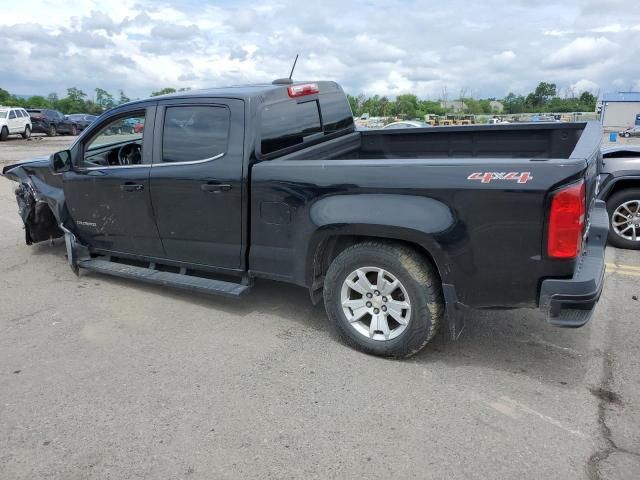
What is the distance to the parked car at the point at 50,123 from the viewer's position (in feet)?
105

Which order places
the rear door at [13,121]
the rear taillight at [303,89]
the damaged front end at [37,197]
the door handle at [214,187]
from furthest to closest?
the rear door at [13,121] → the damaged front end at [37,197] → the rear taillight at [303,89] → the door handle at [214,187]

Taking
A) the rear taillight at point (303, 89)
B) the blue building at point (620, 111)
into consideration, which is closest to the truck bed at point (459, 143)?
the rear taillight at point (303, 89)

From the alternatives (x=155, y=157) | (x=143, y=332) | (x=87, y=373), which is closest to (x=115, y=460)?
(x=87, y=373)

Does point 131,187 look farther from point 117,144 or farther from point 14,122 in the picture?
point 14,122

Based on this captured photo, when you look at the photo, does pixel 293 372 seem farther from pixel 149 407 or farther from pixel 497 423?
pixel 497 423

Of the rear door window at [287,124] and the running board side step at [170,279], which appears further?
the running board side step at [170,279]

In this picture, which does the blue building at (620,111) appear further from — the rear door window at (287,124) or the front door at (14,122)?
the rear door window at (287,124)

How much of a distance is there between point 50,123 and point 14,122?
5246 millimetres

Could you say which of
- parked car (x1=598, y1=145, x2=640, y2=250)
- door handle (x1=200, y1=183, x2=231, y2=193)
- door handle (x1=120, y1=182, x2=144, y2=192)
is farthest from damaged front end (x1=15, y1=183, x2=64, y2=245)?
parked car (x1=598, y1=145, x2=640, y2=250)

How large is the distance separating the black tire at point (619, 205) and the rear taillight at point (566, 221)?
3.78m

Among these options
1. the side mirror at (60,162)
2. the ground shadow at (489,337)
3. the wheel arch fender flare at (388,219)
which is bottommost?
the ground shadow at (489,337)

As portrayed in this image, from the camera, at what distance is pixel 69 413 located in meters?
3.18

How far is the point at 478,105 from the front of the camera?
99.9 meters

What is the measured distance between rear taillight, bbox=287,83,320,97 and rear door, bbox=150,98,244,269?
601 millimetres
